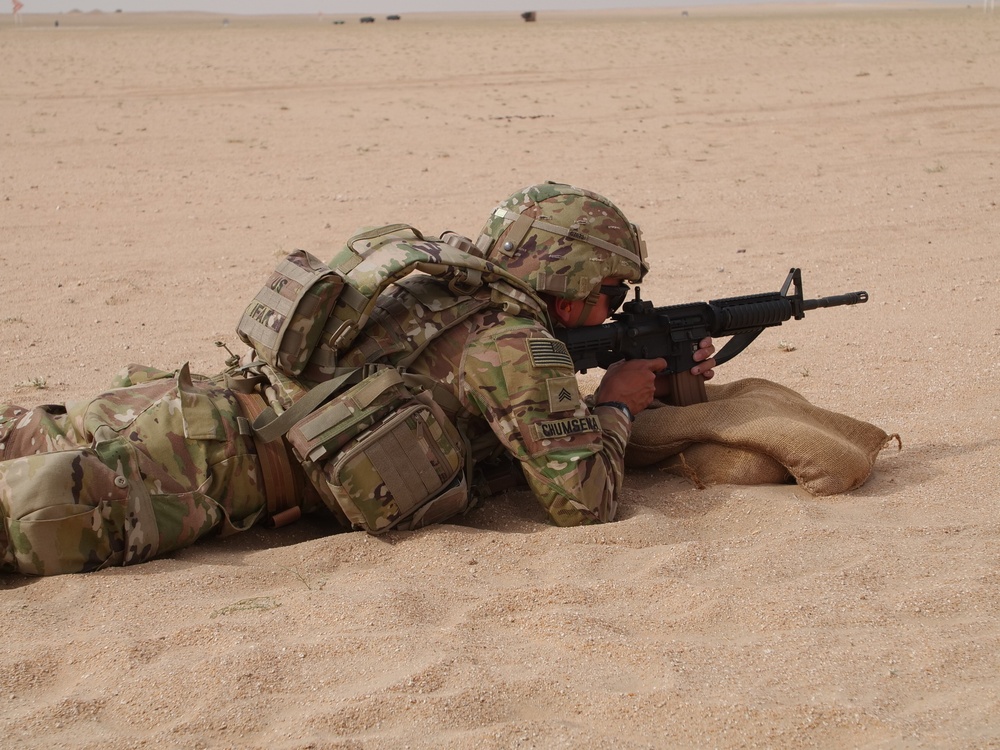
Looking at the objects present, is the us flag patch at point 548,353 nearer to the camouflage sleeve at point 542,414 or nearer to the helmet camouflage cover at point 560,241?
the camouflage sleeve at point 542,414

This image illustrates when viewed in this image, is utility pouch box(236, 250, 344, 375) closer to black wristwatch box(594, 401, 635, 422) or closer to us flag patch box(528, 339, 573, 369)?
us flag patch box(528, 339, 573, 369)

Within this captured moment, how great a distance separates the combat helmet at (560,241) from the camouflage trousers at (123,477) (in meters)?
1.19

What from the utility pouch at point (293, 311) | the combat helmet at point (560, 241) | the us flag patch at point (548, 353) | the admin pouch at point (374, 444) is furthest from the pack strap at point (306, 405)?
the combat helmet at point (560, 241)

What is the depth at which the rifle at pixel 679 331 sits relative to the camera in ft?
15.0

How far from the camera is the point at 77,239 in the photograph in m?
9.71

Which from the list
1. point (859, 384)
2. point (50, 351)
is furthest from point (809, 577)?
point (50, 351)

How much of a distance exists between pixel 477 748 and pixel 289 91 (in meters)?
18.1

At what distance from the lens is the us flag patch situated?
3912mm

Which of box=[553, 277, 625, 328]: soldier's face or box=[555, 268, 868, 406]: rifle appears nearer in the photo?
box=[553, 277, 625, 328]: soldier's face

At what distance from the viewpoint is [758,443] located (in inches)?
180

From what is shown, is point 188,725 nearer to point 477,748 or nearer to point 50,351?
point 477,748

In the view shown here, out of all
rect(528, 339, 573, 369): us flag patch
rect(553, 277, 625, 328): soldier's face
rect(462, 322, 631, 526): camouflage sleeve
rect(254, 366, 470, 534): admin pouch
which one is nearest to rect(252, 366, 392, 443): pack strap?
rect(254, 366, 470, 534): admin pouch

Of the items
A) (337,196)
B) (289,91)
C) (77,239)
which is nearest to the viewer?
(77,239)

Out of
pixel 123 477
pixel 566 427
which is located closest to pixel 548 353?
pixel 566 427
